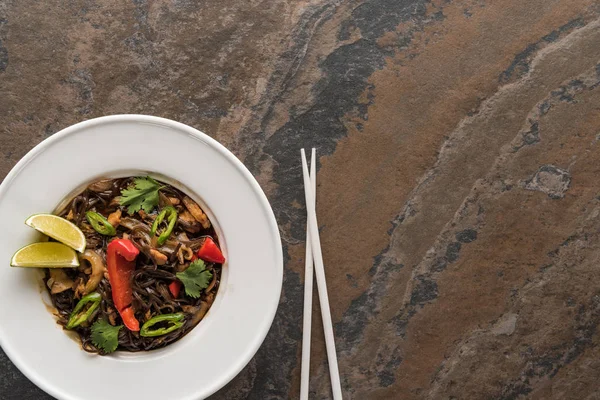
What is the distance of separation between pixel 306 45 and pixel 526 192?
41.5 inches

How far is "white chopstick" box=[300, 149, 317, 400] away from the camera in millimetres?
2256

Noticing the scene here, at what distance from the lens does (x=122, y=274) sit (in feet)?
6.59

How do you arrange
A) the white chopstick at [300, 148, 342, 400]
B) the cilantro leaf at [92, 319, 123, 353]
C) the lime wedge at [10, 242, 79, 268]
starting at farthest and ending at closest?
the white chopstick at [300, 148, 342, 400]
the cilantro leaf at [92, 319, 123, 353]
the lime wedge at [10, 242, 79, 268]

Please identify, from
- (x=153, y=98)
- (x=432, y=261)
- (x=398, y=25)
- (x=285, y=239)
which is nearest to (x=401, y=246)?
(x=432, y=261)

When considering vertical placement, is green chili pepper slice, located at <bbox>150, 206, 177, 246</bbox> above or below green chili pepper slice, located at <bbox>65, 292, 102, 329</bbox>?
above

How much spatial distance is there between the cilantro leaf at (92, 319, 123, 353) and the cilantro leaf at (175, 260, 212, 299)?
29 cm

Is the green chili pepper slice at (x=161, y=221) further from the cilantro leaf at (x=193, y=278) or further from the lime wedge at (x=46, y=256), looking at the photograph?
the lime wedge at (x=46, y=256)

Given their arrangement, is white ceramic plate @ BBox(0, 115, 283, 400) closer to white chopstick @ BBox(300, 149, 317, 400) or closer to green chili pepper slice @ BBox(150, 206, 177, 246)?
green chili pepper slice @ BBox(150, 206, 177, 246)

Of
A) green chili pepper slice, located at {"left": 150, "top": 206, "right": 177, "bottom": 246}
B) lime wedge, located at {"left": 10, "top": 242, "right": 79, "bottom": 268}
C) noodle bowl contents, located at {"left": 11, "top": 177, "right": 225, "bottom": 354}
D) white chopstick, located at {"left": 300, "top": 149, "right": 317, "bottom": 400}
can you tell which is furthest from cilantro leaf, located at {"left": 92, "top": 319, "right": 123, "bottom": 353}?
white chopstick, located at {"left": 300, "top": 149, "right": 317, "bottom": 400}

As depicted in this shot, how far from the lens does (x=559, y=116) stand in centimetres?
233

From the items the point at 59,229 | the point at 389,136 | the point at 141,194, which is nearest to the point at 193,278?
the point at 141,194

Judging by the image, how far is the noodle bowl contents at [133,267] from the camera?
1.98m

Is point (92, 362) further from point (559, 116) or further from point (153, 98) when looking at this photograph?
point (559, 116)

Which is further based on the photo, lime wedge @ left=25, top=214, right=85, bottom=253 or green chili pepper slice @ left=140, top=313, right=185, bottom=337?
green chili pepper slice @ left=140, top=313, right=185, bottom=337
